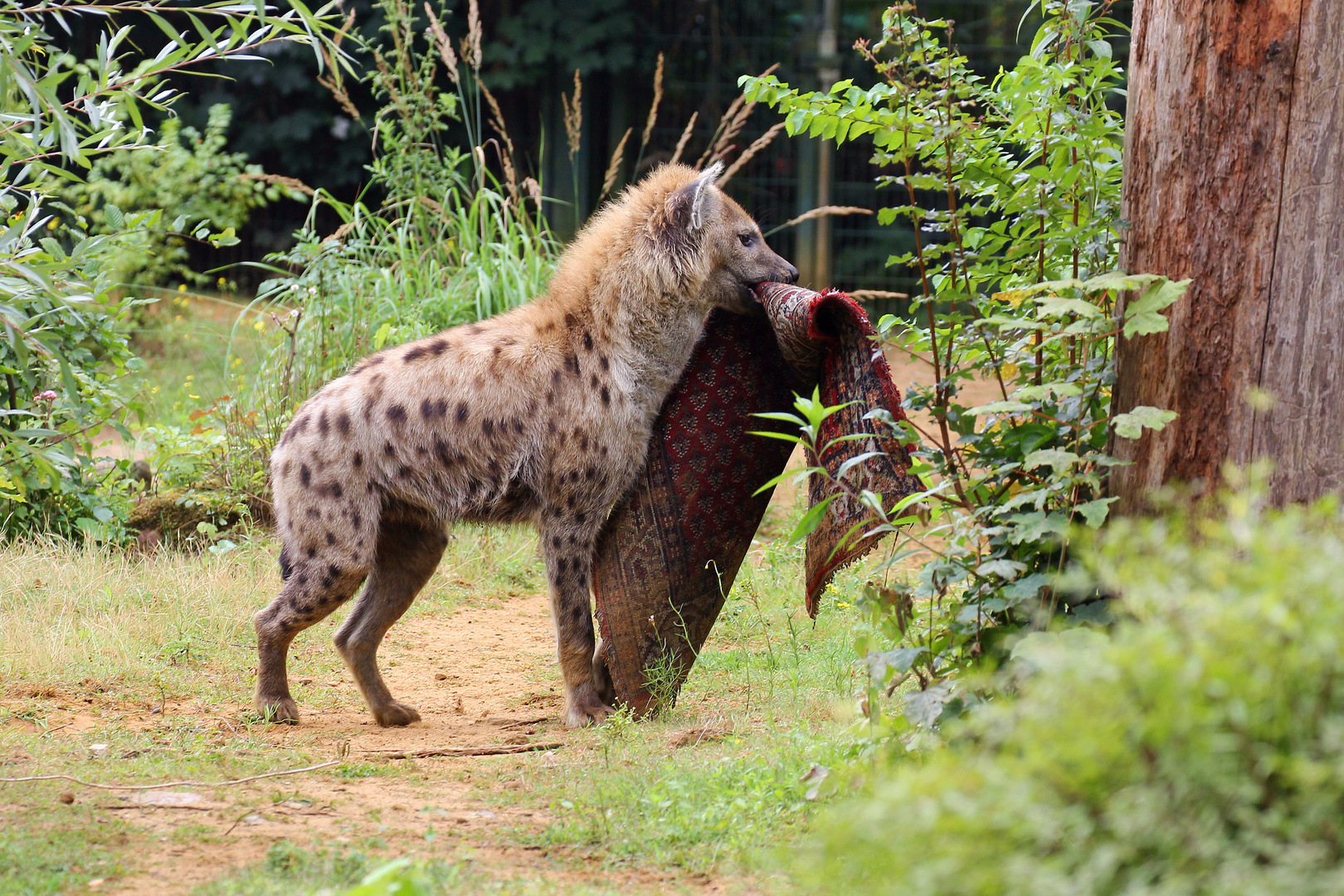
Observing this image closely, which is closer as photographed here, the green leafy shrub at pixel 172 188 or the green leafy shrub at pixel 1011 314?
the green leafy shrub at pixel 1011 314

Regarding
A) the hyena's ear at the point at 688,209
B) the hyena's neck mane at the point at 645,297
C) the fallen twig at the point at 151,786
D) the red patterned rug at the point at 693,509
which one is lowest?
the fallen twig at the point at 151,786

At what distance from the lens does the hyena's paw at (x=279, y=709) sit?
452 cm

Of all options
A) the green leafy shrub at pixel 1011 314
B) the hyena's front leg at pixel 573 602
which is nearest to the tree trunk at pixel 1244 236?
the green leafy shrub at pixel 1011 314

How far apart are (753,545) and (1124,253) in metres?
4.15

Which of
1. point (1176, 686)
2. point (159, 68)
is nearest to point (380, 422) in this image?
point (159, 68)

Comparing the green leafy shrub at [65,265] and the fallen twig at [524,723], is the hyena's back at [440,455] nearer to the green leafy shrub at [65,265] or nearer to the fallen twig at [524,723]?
the fallen twig at [524,723]

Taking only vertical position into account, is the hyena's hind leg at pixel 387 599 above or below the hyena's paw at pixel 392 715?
above

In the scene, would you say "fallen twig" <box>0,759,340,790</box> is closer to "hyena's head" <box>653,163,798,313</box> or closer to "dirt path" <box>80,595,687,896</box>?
"dirt path" <box>80,595,687,896</box>

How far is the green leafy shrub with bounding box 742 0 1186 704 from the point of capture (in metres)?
3.01

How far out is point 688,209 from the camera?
4883 millimetres

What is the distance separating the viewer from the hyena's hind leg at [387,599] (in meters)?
4.68

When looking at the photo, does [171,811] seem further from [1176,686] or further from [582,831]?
[1176,686]

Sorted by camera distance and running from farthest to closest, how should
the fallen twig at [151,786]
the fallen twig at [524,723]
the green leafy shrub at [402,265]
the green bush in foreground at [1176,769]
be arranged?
the green leafy shrub at [402,265] → the fallen twig at [524,723] → the fallen twig at [151,786] → the green bush in foreground at [1176,769]

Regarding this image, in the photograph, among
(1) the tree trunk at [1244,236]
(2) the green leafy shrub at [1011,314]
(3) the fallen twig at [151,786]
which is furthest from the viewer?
(3) the fallen twig at [151,786]
